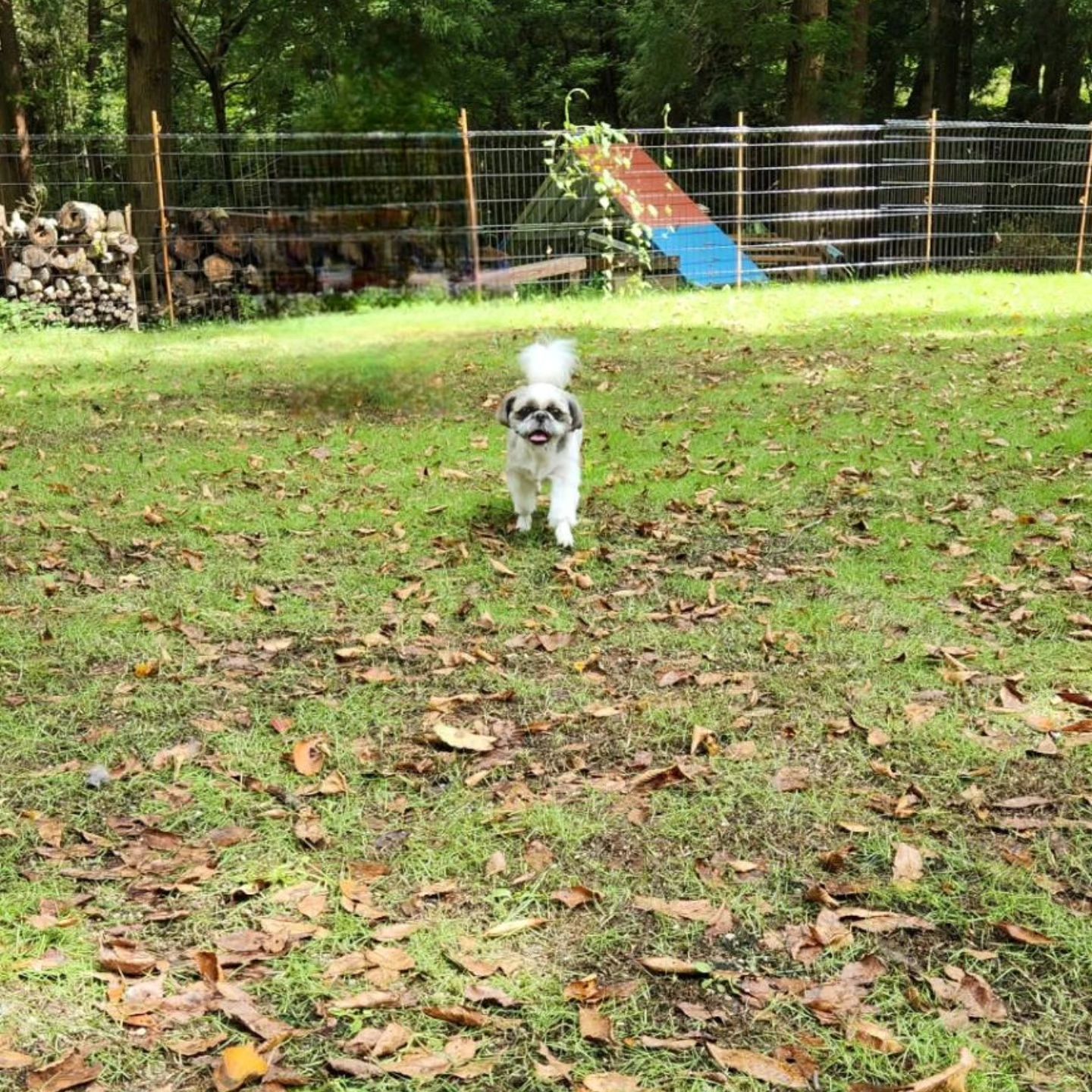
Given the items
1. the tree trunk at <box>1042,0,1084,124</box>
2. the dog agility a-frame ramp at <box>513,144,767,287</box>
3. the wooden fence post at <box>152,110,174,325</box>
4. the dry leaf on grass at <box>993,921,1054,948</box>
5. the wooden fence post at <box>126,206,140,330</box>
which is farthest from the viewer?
the tree trunk at <box>1042,0,1084,124</box>

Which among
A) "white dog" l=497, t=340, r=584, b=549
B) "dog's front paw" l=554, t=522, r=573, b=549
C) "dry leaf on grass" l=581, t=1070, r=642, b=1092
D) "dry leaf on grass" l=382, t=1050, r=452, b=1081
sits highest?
"white dog" l=497, t=340, r=584, b=549

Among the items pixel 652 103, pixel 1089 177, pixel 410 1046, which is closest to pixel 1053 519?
pixel 410 1046

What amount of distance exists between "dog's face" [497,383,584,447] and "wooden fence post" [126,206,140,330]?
9.16 meters

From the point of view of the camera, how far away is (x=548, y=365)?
5020 millimetres

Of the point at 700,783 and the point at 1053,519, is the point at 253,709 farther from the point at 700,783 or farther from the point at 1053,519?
the point at 1053,519

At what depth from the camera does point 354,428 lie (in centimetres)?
755

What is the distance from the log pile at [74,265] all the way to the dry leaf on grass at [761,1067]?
1227cm

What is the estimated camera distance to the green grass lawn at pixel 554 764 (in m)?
2.12

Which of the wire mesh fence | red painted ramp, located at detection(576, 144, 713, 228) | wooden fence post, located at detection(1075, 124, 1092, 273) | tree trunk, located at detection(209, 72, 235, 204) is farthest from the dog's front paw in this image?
wooden fence post, located at detection(1075, 124, 1092, 273)

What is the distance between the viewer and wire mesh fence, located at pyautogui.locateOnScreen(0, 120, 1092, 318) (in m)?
13.4

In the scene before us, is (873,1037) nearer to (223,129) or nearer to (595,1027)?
(595,1027)

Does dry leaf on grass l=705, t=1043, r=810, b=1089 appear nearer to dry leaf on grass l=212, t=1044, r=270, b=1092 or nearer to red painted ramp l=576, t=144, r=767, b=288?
dry leaf on grass l=212, t=1044, r=270, b=1092

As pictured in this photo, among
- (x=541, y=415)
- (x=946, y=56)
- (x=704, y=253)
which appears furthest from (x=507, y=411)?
(x=946, y=56)

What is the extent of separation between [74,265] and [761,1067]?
41.3ft
